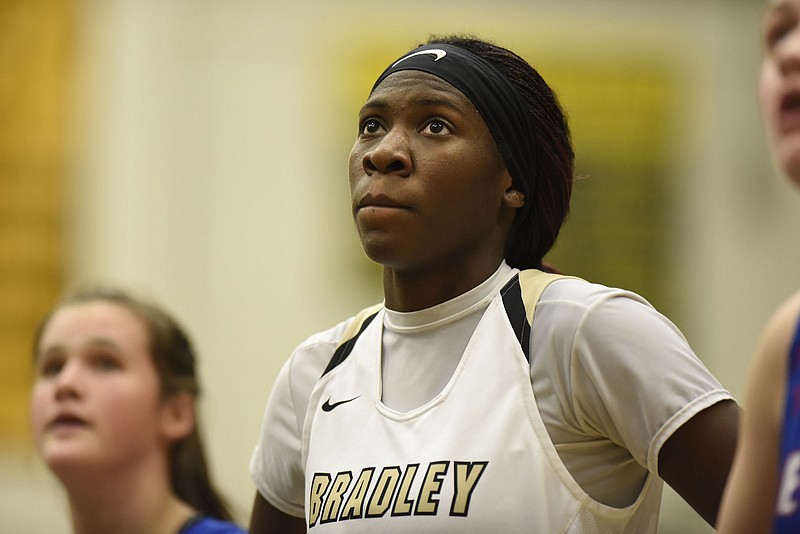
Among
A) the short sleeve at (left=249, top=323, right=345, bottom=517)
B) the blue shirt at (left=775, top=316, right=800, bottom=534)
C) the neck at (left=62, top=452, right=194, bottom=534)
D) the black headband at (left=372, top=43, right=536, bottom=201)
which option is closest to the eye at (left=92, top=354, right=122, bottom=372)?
the neck at (left=62, top=452, right=194, bottom=534)

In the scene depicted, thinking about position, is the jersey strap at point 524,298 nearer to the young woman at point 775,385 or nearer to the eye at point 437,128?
the eye at point 437,128

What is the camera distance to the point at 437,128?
2270 mm

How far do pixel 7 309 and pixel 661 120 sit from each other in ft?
16.1

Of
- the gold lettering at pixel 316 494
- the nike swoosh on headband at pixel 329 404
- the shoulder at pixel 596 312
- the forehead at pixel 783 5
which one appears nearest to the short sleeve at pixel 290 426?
the nike swoosh on headband at pixel 329 404

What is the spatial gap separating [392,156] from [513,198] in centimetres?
24

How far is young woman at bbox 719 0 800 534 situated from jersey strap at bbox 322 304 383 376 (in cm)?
103

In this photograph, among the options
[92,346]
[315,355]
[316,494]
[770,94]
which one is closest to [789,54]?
[770,94]

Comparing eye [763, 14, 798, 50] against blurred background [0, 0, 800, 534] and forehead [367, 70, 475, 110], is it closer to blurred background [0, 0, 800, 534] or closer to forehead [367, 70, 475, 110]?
forehead [367, 70, 475, 110]

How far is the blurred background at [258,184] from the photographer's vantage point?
356 inches

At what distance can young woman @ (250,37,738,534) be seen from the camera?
2020mm

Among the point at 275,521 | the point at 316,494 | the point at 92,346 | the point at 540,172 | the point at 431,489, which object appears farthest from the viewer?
the point at 92,346

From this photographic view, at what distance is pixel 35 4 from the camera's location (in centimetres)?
923

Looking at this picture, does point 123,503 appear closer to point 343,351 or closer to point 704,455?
point 343,351

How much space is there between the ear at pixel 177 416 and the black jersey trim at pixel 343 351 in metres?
1.15
